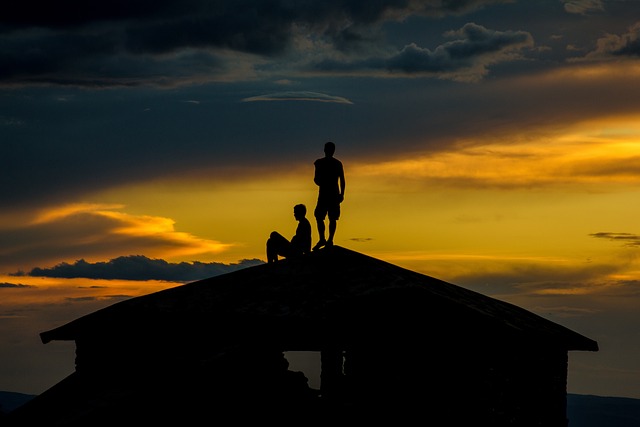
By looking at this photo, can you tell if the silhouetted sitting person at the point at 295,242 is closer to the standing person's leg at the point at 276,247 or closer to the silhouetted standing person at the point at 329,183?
the standing person's leg at the point at 276,247

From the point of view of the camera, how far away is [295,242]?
25.3 meters

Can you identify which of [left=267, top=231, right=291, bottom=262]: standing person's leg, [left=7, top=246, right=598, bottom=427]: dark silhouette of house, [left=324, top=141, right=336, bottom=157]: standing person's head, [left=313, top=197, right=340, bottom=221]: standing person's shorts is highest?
[left=324, top=141, right=336, bottom=157]: standing person's head

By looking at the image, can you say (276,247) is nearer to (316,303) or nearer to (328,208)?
(328,208)

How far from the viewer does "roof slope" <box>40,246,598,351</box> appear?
2122cm

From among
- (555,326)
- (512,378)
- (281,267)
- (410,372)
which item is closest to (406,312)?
(410,372)

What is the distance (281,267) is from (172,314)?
287cm

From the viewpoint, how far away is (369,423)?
67.7 feet

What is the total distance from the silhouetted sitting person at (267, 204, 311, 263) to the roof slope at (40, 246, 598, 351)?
73cm

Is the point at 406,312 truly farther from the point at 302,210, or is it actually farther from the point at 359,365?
the point at 302,210

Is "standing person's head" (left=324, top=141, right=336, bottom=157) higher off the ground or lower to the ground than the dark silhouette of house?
higher

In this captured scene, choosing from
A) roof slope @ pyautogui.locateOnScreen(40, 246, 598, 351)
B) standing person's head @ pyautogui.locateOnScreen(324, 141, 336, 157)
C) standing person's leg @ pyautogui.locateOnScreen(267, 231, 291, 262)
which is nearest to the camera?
roof slope @ pyautogui.locateOnScreen(40, 246, 598, 351)

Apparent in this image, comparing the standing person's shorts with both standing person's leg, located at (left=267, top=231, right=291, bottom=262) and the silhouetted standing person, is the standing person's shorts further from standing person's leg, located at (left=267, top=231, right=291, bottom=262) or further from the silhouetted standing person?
standing person's leg, located at (left=267, top=231, right=291, bottom=262)

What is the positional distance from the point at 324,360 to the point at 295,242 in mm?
4441

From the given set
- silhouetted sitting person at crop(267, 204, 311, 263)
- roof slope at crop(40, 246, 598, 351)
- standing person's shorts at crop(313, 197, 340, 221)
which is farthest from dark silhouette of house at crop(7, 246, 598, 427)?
silhouetted sitting person at crop(267, 204, 311, 263)
